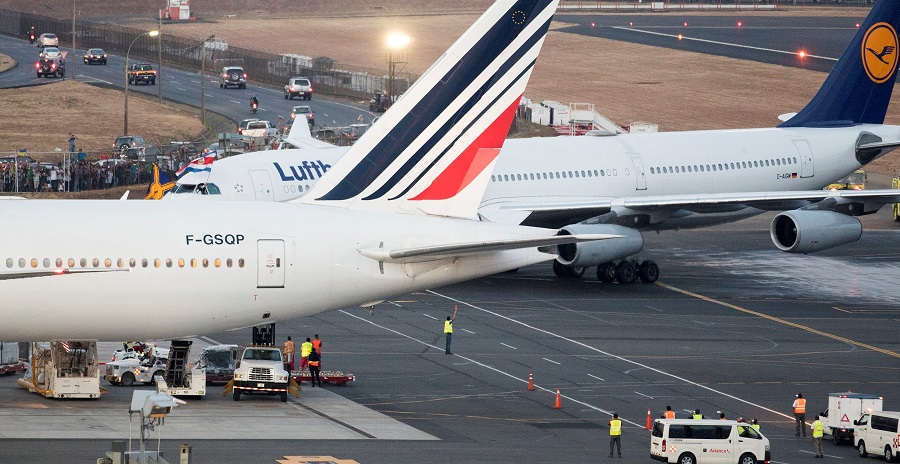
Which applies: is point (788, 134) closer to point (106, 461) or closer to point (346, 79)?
point (106, 461)

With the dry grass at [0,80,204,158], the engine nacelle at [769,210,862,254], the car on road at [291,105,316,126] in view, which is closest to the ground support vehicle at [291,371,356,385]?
the engine nacelle at [769,210,862,254]

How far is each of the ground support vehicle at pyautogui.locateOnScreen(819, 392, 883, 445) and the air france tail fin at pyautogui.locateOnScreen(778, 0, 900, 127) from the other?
116ft

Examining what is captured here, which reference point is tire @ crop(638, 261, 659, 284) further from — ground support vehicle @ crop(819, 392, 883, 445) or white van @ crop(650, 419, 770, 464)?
white van @ crop(650, 419, 770, 464)

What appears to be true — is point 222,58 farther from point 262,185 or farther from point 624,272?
point 262,185

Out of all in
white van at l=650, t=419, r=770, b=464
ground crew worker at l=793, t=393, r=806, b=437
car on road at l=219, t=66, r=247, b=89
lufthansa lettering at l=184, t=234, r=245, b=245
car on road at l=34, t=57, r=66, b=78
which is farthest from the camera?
car on road at l=219, t=66, r=247, b=89

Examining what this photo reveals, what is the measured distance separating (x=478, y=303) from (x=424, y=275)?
2074 centimetres

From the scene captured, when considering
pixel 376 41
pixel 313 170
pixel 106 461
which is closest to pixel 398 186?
pixel 106 461

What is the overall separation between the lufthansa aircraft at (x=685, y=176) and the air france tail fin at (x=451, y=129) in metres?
18.6

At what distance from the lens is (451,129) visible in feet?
145

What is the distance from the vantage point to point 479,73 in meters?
43.8

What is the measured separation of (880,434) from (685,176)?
3116 cm

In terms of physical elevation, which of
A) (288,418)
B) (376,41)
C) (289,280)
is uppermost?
(376,41)

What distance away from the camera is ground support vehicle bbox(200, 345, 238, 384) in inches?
1973

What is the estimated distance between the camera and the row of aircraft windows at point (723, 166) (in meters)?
72.0
